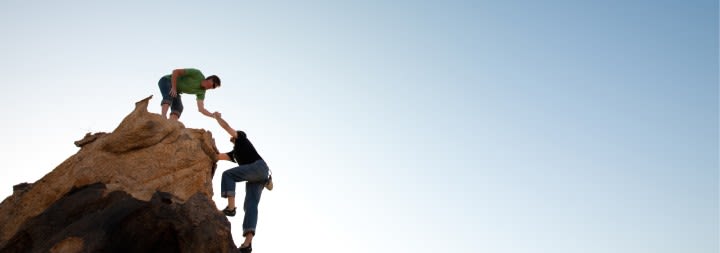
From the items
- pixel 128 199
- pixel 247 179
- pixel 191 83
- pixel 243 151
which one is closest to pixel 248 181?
pixel 247 179

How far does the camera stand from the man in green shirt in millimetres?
13547

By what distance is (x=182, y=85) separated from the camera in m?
13.7

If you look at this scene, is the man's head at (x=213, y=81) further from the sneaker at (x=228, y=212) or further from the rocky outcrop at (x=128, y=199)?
the sneaker at (x=228, y=212)

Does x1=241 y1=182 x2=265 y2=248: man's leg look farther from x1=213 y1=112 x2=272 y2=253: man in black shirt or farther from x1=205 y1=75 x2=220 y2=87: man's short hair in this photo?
x1=205 y1=75 x2=220 y2=87: man's short hair

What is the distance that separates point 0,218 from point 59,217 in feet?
4.16

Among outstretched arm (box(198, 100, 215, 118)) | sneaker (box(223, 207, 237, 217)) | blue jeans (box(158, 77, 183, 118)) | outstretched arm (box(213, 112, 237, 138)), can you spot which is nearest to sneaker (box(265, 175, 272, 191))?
sneaker (box(223, 207, 237, 217))

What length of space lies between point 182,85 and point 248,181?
3.13 metres

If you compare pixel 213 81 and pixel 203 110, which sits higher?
pixel 213 81

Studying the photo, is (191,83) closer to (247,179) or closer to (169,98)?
(169,98)

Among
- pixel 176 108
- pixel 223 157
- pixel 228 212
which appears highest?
pixel 176 108

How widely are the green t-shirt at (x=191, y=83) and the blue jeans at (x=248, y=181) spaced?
2.62 m

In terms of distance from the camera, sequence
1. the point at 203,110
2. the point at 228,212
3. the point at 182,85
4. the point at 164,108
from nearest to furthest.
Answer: the point at 228,212
the point at 203,110
the point at 164,108
the point at 182,85

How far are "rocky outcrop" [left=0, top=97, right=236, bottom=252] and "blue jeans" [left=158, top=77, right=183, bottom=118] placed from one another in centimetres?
86

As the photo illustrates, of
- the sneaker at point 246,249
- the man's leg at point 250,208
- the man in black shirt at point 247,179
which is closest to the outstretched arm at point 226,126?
the man in black shirt at point 247,179
